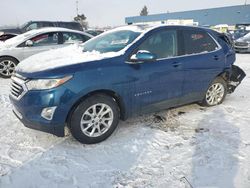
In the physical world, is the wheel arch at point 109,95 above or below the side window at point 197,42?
below

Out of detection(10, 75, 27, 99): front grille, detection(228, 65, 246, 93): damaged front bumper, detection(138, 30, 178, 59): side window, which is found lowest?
detection(228, 65, 246, 93): damaged front bumper

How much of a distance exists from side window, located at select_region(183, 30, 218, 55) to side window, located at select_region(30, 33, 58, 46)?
468 cm

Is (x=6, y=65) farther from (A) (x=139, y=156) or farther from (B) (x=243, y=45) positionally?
(B) (x=243, y=45)

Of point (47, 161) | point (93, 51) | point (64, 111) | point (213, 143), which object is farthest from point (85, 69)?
point (213, 143)

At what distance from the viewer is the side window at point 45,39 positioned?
793cm

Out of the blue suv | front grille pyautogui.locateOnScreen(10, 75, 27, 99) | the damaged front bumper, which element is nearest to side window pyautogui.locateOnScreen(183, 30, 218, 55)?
the blue suv

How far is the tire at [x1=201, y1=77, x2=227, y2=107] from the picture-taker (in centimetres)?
535

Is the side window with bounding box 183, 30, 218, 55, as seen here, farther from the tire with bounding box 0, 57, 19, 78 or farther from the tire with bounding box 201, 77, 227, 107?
the tire with bounding box 0, 57, 19, 78

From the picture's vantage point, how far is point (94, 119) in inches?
148

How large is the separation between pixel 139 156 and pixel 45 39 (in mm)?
5692

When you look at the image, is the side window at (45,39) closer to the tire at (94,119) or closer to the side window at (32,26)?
the tire at (94,119)

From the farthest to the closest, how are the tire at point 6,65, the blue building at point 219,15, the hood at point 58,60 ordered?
the blue building at point 219,15, the tire at point 6,65, the hood at point 58,60

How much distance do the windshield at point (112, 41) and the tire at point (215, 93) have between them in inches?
77.5

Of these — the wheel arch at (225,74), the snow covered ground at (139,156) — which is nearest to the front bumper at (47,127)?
the snow covered ground at (139,156)
